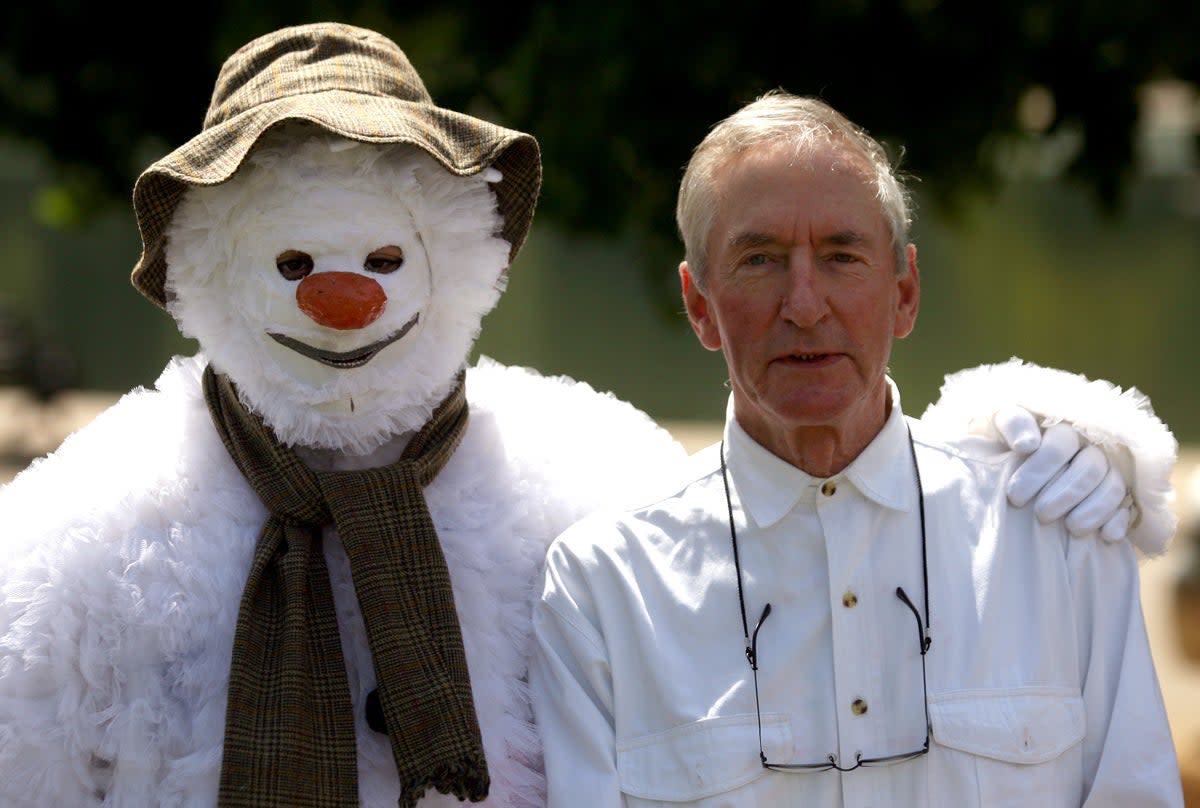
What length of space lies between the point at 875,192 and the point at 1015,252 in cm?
1648

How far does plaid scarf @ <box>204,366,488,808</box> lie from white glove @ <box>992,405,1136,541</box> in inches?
41.3

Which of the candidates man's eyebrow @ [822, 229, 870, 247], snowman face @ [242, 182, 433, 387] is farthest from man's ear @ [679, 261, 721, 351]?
snowman face @ [242, 182, 433, 387]

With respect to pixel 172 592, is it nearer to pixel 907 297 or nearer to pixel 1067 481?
pixel 907 297

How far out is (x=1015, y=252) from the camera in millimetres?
18562

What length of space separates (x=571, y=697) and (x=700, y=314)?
2.45 feet

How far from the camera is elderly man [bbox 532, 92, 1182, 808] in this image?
102 inches

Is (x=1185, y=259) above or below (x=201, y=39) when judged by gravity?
above

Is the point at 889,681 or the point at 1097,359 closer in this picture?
the point at 889,681

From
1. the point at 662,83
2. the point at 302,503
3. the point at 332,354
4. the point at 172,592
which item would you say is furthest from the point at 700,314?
the point at 662,83

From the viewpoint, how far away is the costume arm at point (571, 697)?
264cm

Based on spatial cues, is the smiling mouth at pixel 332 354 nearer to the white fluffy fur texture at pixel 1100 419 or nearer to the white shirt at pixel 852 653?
the white shirt at pixel 852 653

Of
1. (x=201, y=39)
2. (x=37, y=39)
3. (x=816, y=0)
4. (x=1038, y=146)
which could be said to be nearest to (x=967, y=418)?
(x=816, y=0)

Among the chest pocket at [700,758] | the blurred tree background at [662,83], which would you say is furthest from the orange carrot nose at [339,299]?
the blurred tree background at [662,83]

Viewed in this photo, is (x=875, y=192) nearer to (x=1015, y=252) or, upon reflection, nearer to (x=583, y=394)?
(x=583, y=394)
